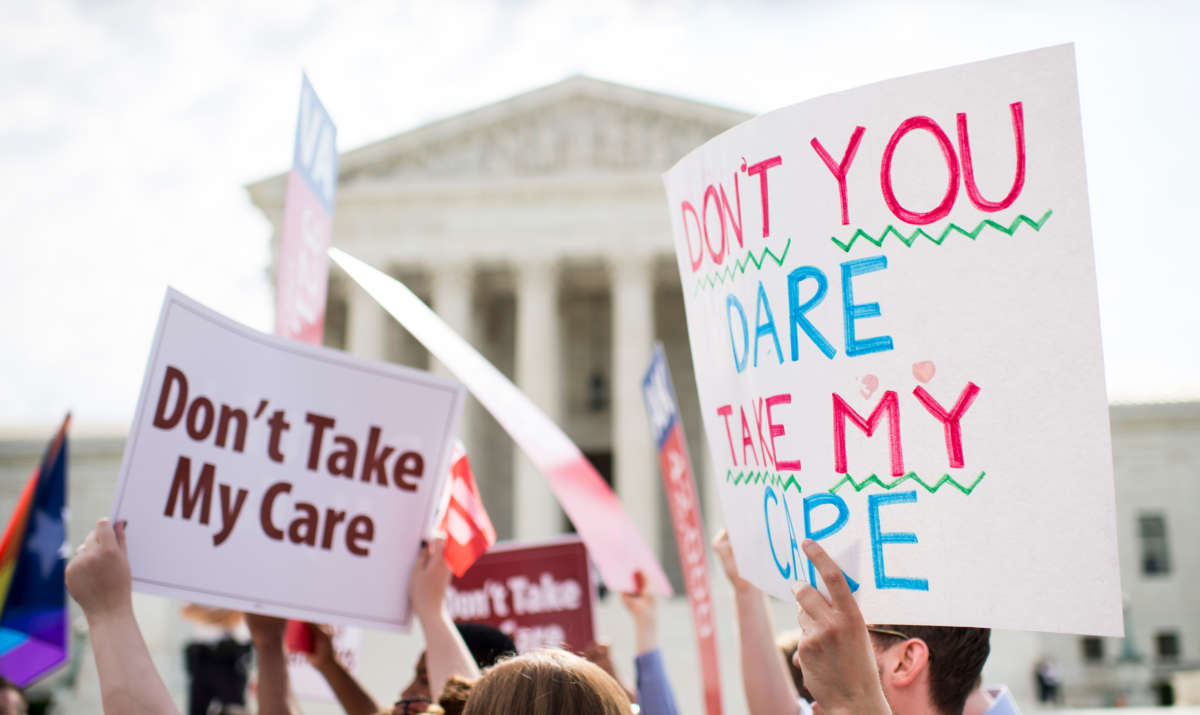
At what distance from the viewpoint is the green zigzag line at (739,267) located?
8.14 feet

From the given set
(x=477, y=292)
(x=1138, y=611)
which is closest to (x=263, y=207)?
(x=477, y=292)

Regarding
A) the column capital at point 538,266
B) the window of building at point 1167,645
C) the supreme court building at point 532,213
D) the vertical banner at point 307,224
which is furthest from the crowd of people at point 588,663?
the window of building at point 1167,645

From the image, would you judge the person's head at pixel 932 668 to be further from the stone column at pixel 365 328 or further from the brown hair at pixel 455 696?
the stone column at pixel 365 328

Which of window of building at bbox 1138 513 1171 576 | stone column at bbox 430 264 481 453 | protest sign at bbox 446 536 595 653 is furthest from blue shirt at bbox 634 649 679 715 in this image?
window of building at bbox 1138 513 1171 576

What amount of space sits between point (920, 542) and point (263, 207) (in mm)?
34083

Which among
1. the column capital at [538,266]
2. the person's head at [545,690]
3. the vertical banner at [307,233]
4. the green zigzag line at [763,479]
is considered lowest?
the person's head at [545,690]

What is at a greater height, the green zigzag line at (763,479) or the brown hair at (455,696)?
the green zigzag line at (763,479)

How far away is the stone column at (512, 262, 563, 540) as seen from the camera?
100 feet

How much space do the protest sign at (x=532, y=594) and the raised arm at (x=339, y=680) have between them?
1958 mm

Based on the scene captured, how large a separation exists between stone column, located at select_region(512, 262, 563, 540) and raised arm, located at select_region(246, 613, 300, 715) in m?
25.9

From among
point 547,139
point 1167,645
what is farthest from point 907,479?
point 1167,645

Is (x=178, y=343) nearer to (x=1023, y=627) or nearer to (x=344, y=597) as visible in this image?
(x=344, y=597)

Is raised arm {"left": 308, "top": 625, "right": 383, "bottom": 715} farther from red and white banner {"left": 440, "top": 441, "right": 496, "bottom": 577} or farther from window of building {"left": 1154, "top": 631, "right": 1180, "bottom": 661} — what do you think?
window of building {"left": 1154, "top": 631, "right": 1180, "bottom": 661}

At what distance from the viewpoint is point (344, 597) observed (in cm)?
395
